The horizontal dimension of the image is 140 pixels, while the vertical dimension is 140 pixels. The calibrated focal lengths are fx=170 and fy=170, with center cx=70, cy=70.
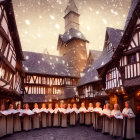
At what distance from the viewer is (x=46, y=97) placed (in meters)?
27.6

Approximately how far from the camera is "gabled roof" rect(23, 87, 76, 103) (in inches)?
1009

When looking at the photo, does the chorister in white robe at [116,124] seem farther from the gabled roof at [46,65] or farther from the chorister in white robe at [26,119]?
the gabled roof at [46,65]

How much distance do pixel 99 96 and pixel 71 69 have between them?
44.7ft

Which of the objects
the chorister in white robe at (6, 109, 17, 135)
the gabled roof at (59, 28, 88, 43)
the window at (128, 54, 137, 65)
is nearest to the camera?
the chorister in white robe at (6, 109, 17, 135)

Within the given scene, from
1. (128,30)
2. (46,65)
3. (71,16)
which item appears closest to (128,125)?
(128,30)

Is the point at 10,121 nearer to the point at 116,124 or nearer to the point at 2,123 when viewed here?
the point at 2,123

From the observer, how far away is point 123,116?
10.0 meters

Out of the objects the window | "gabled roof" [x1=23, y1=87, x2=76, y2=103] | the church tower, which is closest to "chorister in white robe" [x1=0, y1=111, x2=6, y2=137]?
the window

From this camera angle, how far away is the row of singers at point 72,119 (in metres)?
9.70

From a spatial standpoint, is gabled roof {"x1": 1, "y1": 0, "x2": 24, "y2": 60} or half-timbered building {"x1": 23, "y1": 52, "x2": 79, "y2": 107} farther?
half-timbered building {"x1": 23, "y1": 52, "x2": 79, "y2": 107}

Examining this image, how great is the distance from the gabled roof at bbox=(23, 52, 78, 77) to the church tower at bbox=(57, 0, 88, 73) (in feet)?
5.85

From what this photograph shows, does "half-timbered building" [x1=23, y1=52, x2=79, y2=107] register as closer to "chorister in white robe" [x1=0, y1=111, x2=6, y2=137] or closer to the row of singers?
the row of singers

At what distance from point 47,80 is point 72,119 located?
14437 millimetres

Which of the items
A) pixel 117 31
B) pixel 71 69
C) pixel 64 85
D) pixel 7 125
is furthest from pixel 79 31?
pixel 7 125
